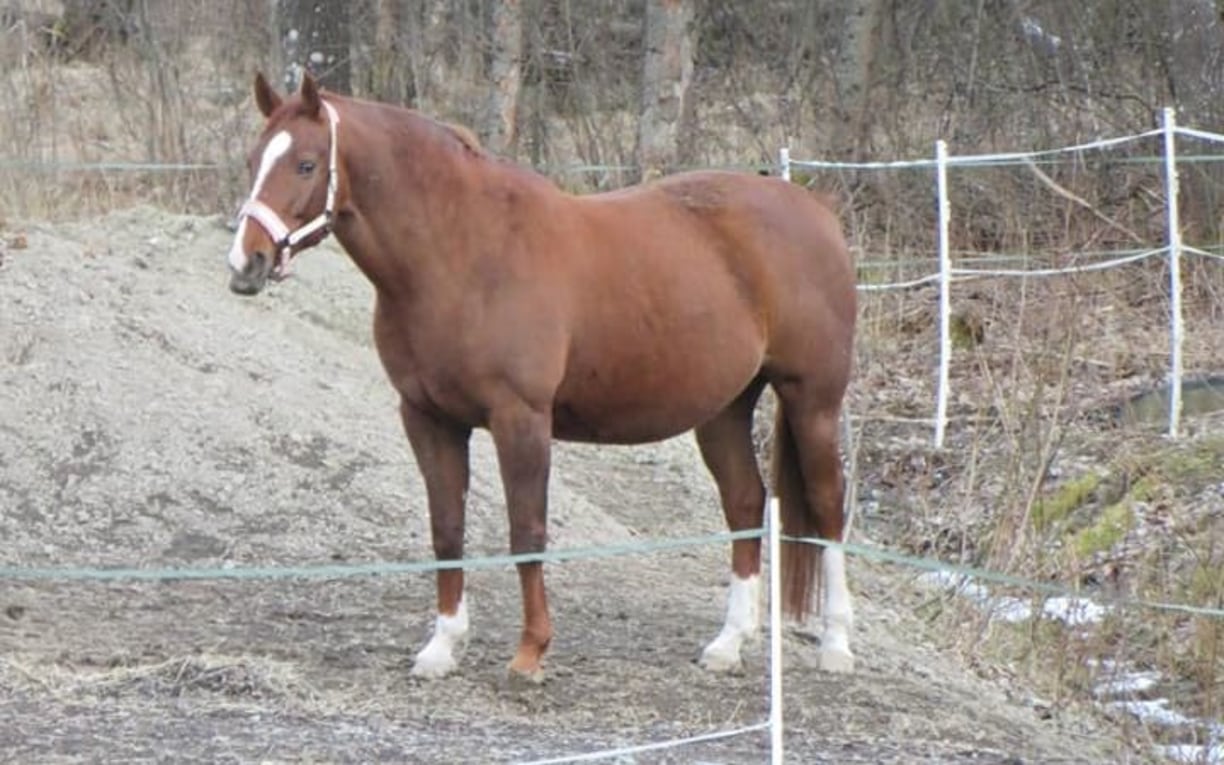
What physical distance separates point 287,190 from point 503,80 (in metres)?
10.3

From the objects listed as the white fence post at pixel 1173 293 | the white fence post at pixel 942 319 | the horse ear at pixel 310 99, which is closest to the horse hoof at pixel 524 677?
the horse ear at pixel 310 99

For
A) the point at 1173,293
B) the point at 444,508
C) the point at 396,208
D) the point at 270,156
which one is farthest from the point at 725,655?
the point at 1173,293

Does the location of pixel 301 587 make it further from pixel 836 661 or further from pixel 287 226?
pixel 287 226

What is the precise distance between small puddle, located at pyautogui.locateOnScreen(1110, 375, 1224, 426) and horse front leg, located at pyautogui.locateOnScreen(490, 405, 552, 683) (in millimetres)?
7365

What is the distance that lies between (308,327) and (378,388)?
1.17 m

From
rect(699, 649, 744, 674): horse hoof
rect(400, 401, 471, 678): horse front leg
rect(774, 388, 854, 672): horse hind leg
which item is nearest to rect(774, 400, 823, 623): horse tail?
rect(774, 388, 854, 672): horse hind leg

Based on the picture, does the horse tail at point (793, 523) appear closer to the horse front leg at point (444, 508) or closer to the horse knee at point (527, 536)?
the horse knee at point (527, 536)

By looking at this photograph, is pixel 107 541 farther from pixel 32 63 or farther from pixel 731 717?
pixel 32 63

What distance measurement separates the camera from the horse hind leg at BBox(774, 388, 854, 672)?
8.85 m

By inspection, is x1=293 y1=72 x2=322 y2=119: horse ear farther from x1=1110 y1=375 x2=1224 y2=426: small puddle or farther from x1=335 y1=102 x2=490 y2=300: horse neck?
x1=1110 y1=375 x2=1224 y2=426: small puddle

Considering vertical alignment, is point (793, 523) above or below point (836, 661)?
above

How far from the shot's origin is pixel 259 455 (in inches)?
440

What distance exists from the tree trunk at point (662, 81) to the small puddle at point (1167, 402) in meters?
4.09

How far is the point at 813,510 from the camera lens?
8.95 meters
